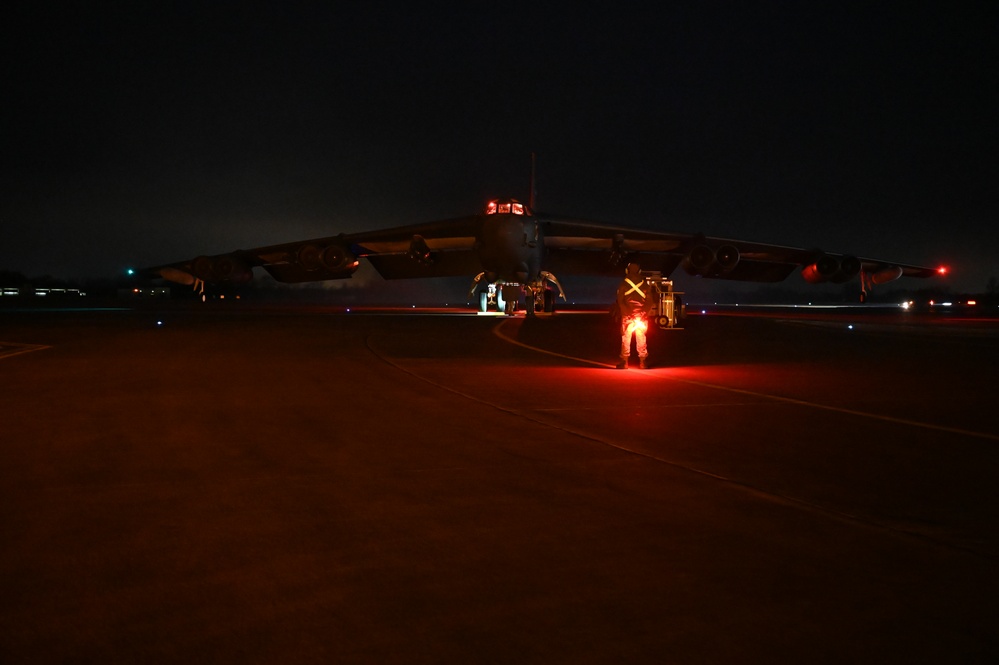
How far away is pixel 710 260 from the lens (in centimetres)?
3397

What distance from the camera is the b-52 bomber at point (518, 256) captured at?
31.1m

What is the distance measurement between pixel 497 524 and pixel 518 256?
26.0 m

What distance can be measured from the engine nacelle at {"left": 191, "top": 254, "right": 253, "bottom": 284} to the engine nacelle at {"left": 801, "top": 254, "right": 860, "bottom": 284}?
76.4 ft

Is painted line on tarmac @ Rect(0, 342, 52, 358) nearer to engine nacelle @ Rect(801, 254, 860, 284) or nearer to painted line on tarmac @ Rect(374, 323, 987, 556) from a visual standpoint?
painted line on tarmac @ Rect(374, 323, 987, 556)

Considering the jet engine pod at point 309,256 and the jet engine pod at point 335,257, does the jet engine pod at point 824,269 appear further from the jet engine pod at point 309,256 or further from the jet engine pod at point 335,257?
the jet engine pod at point 309,256

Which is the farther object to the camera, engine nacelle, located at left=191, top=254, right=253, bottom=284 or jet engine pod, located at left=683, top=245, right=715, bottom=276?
engine nacelle, located at left=191, top=254, right=253, bottom=284

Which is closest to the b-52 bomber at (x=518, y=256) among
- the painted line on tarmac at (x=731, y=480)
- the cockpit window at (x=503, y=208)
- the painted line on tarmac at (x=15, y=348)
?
the cockpit window at (x=503, y=208)

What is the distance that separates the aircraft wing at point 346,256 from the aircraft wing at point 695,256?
A: 152 inches

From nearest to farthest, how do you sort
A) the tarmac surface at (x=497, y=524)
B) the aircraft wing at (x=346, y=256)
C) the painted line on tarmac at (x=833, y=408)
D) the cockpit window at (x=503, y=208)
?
the tarmac surface at (x=497, y=524), the painted line on tarmac at (x=833, y=408), the cockpit window at (x=503, y=208), the aircraft wing at (x=346, y=256)

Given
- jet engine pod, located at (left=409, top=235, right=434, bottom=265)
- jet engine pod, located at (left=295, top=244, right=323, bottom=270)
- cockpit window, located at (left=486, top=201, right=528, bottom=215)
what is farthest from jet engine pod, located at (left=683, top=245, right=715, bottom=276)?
jet engine pod, located at (left=295, top=244, right=323, bottom=270)

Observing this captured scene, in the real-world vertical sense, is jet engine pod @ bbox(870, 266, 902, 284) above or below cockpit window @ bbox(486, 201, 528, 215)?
below

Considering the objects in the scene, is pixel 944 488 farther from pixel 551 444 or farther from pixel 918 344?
pixel 918 344

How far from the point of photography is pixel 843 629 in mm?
3496

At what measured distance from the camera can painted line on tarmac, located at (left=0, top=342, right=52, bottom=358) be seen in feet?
55.0
